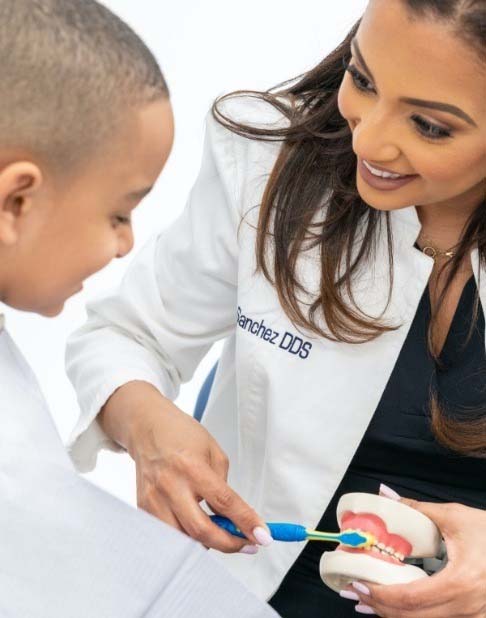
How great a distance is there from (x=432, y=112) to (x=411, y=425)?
1.11 feet

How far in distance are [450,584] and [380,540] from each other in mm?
73

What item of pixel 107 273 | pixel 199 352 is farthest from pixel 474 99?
pixel 107 273

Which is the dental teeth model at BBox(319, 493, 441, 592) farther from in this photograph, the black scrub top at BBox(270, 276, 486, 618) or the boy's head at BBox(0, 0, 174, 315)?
the boy's head at BBox(0, 0, 174, 315)

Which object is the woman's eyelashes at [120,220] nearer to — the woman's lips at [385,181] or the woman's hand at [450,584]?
the woman's lips at [385,181]

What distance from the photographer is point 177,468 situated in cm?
115

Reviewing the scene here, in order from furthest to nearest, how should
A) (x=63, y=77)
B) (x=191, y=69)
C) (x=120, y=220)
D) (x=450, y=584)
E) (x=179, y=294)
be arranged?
(x=191, y=69) → (x=179, y=294) → (x=450, y=584) → (x=120, y=220) → (x=63, y=77)

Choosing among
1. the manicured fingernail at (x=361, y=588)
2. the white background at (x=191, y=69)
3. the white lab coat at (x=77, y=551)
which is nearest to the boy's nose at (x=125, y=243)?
the white lab coat at (x=77, y=551)

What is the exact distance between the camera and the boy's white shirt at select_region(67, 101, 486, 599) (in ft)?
4.17

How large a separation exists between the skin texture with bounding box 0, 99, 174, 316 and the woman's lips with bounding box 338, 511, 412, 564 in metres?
0.31

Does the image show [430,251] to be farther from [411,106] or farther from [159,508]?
[159,508]

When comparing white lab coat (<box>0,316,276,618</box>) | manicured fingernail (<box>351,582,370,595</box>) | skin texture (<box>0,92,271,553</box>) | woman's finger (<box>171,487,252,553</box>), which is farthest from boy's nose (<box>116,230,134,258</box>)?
manicured fingernail (<box>351,582,370,595</box>)

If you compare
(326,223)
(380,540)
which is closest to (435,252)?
(326,223)

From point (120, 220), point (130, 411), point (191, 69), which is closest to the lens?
point (120, 220)

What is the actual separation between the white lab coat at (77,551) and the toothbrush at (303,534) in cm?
11
